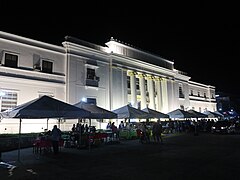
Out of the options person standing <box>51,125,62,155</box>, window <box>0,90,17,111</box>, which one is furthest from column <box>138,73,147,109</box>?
person standing <box>51,125,62,155</box>

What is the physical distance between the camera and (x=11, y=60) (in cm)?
1959

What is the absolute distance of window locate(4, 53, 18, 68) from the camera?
19.3 m

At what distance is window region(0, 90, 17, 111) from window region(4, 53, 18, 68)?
93.3 inches

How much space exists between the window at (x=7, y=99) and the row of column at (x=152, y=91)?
50.1 feet

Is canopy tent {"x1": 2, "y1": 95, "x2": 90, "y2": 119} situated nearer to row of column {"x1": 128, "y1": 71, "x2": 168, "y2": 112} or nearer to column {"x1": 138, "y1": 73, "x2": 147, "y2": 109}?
row of column {"x1": 128, "y1": 71, "x2": 168, "y2": 112}

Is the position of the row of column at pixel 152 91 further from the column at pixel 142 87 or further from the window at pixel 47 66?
the window at pixel 47 66

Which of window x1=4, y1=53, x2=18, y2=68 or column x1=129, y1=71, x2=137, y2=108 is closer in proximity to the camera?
window x1=4, y1=53, x2=18, y2=68

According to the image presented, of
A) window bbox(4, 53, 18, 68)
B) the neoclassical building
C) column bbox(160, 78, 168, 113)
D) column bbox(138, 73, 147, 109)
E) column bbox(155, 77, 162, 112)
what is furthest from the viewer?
column bbox(160, 78, 168, 113)

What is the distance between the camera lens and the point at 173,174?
25.5 ft

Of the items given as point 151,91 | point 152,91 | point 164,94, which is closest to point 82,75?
point 151,91

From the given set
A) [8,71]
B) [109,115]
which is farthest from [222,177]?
[8,71]

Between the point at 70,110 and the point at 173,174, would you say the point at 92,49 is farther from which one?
the point at 173,174

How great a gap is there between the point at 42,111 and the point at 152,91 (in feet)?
79.0

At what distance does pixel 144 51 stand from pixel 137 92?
631 centimetres
